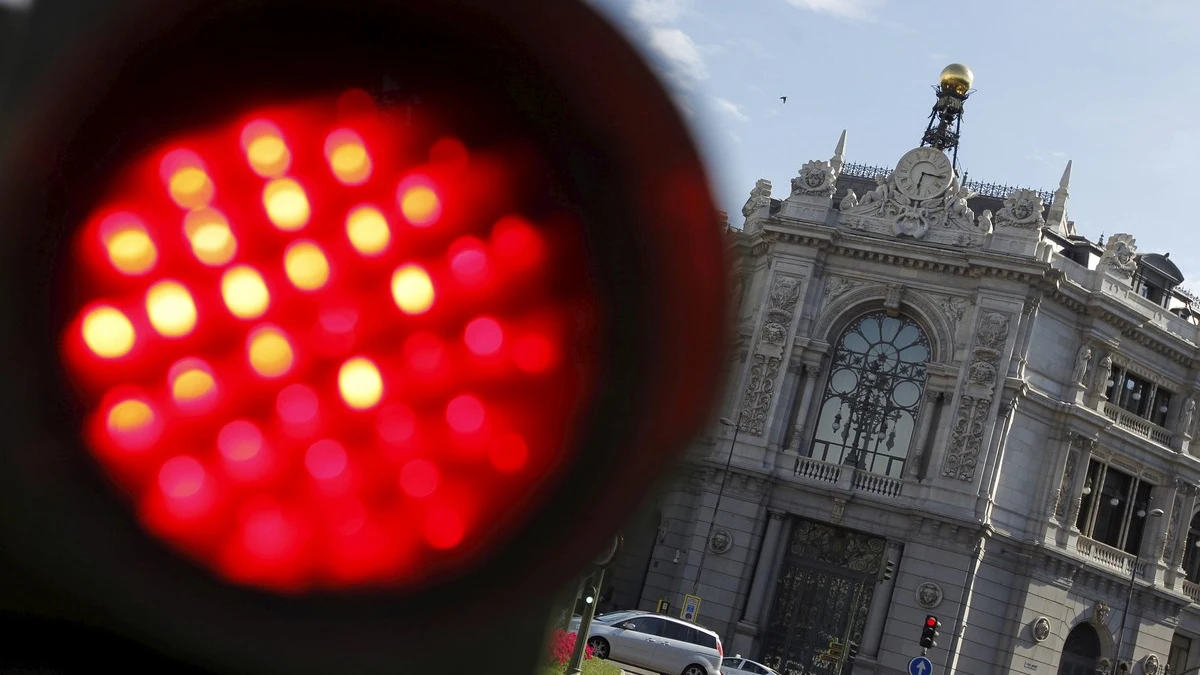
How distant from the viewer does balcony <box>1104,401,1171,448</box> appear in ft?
136

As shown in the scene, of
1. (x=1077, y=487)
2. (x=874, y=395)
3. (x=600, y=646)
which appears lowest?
(x=600, y=646)

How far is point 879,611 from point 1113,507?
940 centimetres

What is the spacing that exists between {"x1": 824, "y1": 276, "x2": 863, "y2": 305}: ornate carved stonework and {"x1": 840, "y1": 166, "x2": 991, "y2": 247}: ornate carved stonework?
166 cm

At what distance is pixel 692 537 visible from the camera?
129ft

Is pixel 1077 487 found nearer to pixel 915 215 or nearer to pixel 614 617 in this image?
pixel 915 215

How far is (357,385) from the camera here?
1214 millimetres

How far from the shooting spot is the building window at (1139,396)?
4188 centimetres

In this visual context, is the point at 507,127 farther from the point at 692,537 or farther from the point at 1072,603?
the point at 1072,603

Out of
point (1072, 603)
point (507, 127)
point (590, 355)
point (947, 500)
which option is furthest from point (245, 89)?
point (1072, 603)

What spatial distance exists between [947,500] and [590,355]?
1509 inches

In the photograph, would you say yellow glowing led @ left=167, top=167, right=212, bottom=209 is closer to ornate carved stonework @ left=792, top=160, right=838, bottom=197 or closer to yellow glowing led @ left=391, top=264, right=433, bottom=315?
yellow glowing led @ left=391, top=264, right=433, bottom=315

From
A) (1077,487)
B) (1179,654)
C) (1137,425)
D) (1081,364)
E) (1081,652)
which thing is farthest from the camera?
(1179,654)

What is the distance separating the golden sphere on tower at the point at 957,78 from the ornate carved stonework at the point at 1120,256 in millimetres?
10254

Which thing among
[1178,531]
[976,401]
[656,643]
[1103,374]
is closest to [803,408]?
[976,401]
